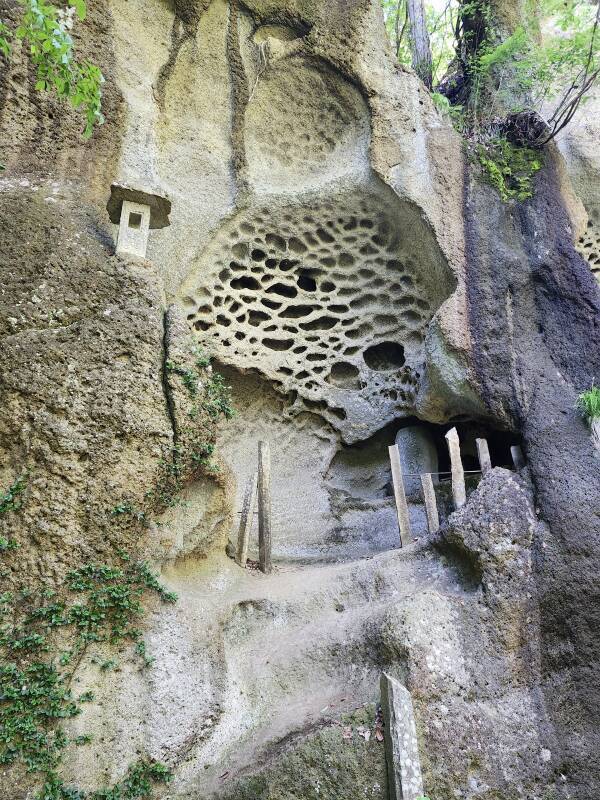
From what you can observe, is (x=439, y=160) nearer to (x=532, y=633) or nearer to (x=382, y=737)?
(x=532, y=633)

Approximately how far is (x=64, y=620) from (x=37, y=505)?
93cm

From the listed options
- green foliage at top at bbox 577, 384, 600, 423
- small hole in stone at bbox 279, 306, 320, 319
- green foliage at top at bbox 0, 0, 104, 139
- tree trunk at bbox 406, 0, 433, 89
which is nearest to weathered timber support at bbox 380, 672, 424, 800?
green foliage at top at bbox 577, 384, 600, 423

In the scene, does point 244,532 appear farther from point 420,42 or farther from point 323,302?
point 420,42

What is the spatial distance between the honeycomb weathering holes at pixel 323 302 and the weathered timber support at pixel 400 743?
439 centimetres

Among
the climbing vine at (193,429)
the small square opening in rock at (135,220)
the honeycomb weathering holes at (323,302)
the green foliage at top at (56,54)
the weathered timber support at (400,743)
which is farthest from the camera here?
the honeycomb weathering holes at (323,302)

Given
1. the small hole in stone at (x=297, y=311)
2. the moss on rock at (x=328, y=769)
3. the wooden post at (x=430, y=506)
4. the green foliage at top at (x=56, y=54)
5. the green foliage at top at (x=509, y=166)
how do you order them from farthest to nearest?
the small hole in stone at (x=297, y=311)
the green foliage at top at (x=509, y=166)
the wooden post at (x=430, y=506)
the moss on rock at (x=328, y=769)
the green foliage at top at (x=56, y=54)

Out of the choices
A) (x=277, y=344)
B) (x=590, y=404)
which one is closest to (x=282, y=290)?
(x=277, y=344)

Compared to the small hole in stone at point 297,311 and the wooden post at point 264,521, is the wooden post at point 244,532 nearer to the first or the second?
the wooden post at point 264,521

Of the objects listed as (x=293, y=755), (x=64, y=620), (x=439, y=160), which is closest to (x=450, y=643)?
(x=293, y=755)

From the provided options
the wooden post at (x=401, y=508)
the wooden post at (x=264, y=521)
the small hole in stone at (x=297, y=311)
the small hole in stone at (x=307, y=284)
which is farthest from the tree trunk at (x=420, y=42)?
the wooden post at (x=264, y=521)

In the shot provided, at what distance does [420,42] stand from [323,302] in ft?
17.7

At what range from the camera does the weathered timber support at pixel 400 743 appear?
4.65m

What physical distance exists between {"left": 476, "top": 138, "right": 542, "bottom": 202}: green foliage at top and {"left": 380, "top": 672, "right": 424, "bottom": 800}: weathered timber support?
19.5 ft

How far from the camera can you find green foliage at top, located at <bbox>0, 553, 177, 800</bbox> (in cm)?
489
